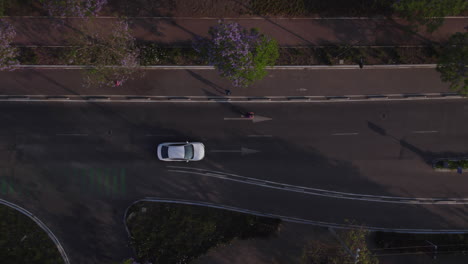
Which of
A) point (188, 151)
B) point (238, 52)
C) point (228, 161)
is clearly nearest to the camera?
point (238, 52)

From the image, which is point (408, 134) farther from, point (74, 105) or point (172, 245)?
point (74, 105)

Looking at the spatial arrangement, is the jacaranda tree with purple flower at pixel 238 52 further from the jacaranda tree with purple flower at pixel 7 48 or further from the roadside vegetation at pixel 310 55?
the jacaranda tree with purple flower at pixel 7 48

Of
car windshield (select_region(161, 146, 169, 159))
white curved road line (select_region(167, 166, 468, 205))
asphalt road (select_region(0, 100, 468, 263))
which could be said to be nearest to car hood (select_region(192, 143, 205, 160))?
asphalt road (select_region(0, 100, 468, 263))

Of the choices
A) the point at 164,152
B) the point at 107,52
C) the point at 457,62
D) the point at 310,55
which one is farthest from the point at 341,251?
the point at 107,52

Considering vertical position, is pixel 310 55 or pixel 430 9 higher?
pixel 430 9

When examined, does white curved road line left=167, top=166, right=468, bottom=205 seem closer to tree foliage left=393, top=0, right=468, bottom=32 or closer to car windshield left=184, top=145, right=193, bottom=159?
car windshield left=184, top=145, right=193, bottom=159

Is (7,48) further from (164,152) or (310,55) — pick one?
(310,55)
